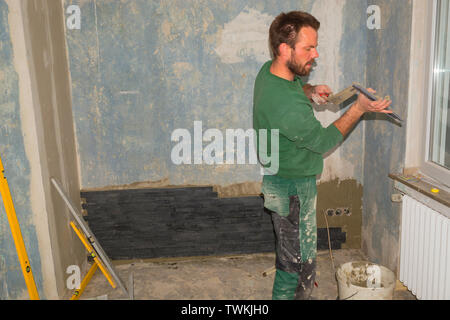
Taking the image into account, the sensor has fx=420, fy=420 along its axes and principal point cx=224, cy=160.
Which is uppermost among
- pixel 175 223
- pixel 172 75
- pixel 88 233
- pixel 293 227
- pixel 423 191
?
pixel 172 75

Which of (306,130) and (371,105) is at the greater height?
(371,105)

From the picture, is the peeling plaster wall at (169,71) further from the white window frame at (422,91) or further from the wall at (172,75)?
the white window frame at (422,91)

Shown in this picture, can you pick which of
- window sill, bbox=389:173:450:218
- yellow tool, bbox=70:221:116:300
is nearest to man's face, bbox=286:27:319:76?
window sill, bbox=389:173:450:218

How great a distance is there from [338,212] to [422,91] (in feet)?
3.69

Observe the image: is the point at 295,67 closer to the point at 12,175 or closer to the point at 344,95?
the point at 344,95

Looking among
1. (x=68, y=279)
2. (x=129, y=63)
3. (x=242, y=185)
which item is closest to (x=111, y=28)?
(x=129, y=63)

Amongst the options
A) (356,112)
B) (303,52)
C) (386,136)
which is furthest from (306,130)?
(386,136)

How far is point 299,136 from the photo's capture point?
1923mm

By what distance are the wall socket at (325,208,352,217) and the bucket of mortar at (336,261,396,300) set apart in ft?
2.25

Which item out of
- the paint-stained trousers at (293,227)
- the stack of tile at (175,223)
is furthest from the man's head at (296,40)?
the stack of tile at (175,223)

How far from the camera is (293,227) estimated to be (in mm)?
2119

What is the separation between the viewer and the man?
1.91 meters

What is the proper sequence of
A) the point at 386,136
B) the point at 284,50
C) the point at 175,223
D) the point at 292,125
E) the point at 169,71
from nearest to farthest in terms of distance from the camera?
the point at 292,125
the point at 284,50
the point at 386,136
the point at 169,71
the point at 175,223
